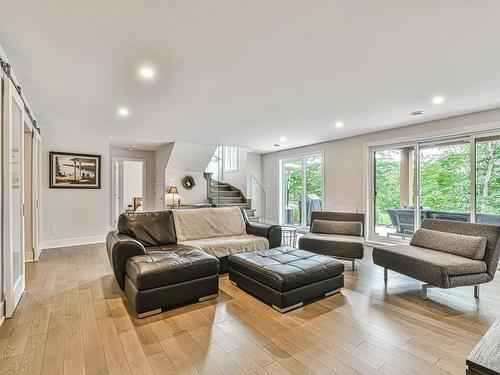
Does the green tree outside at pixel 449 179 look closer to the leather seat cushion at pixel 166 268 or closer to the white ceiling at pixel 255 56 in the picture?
the white ceiling at pixel 255 56

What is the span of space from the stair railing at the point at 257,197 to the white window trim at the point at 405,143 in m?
3.40

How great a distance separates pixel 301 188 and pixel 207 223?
12.6ft

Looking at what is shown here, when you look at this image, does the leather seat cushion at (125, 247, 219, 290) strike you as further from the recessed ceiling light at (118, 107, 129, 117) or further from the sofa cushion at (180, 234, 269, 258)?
the recessed ceiling light at (118, 107, 129, 117)

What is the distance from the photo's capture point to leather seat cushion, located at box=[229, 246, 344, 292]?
2.40 metres

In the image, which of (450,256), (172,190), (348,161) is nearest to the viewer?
(450,256)

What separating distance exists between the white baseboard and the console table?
19.4ft

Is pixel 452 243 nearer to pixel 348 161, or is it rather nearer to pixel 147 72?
pixel 348 161

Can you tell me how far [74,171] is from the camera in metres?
5.12

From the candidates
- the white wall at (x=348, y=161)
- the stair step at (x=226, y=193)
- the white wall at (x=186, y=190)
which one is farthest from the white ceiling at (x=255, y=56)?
the stair step at (x=226, y=193)

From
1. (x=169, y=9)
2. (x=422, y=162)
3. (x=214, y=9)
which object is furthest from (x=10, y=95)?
(x=422, y=162)

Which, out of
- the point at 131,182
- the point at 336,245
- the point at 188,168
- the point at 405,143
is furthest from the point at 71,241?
the point at 405,143

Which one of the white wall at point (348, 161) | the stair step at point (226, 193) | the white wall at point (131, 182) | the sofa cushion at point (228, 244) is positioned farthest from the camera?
the white wall at point (131, 182)

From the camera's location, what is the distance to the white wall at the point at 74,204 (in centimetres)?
492

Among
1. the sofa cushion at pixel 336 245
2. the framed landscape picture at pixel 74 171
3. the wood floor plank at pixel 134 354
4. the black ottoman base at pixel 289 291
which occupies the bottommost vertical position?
the wood floor plank at pixel 134 354
